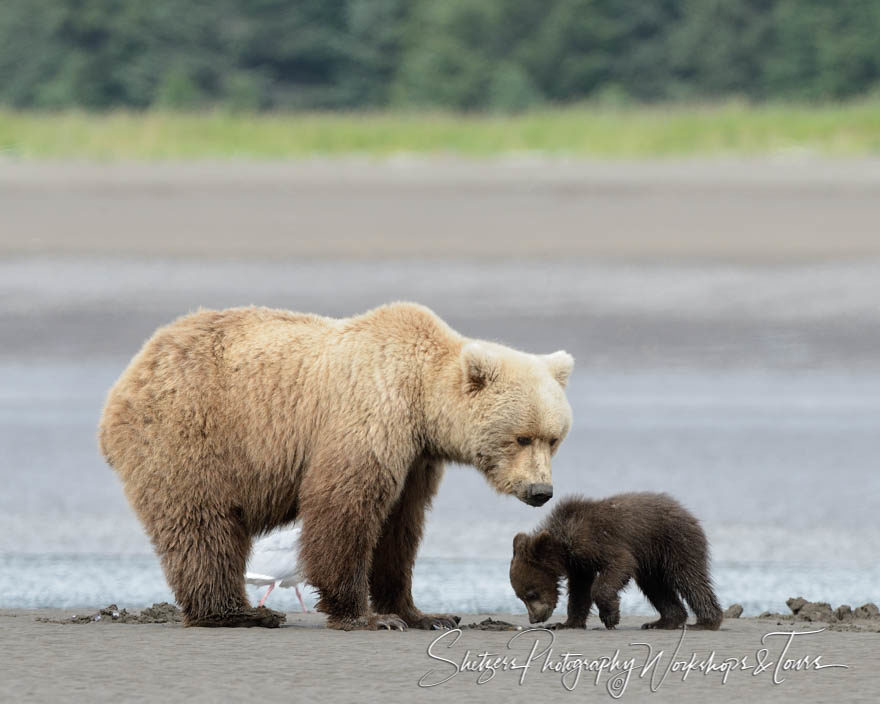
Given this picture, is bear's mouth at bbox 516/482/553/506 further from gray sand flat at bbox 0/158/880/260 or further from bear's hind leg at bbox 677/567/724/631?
gray sand flat at bbox 0/158/880/260

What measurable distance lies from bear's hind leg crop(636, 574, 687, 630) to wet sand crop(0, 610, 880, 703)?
0.82 ft

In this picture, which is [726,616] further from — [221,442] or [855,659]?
[221,442]

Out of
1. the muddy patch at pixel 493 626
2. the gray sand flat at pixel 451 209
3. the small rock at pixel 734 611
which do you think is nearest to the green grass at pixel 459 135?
the gray sand flat at pixel 451 209

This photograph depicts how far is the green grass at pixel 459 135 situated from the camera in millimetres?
20000

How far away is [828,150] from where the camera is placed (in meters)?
19.5

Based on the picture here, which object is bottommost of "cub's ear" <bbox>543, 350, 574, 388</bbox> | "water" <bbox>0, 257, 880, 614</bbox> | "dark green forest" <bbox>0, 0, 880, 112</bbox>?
"water" <bbox>0, 257, 880, 614</bbox>

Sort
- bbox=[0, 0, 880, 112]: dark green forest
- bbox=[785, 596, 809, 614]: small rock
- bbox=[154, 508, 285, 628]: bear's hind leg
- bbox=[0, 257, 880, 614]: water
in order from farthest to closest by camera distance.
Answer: bbox=[0, 0, 880, 112]: dark green forest → bbox=[0, 257, 880, 614]: water → bbox=[785, 596, 809, 614]: small rock → bbox=[154, 508, 285, 628]: bear's hind leg

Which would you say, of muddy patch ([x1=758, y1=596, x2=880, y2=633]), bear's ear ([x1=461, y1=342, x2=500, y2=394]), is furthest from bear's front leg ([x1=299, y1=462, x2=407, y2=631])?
muddy patch ([x1=758, y1=596, x2=880, y2=633])

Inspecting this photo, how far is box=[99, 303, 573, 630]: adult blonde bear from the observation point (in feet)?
17.2

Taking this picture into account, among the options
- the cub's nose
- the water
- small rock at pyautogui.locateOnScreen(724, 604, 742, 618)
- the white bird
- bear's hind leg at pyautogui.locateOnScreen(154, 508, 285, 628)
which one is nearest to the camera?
the cub's nose

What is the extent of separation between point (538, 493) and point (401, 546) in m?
0.64

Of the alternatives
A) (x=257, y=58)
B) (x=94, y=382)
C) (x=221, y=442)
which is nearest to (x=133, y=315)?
(x=94, y=382)

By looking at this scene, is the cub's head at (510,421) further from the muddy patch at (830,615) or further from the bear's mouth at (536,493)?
the muddy patch at (830,615)

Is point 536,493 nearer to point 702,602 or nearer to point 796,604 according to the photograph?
point 702,602
